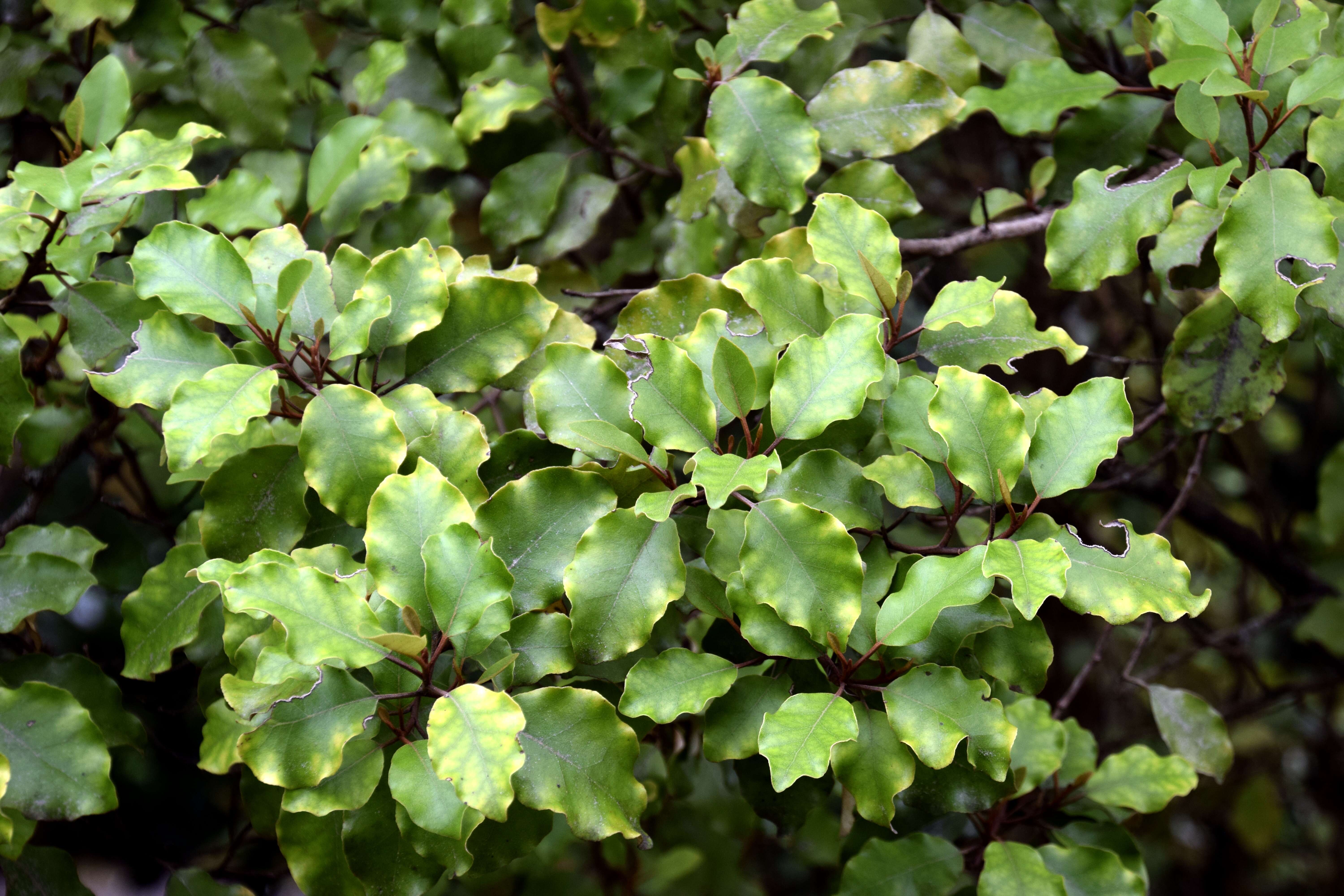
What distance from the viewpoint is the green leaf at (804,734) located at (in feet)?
2.51

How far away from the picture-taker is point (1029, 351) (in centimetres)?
98

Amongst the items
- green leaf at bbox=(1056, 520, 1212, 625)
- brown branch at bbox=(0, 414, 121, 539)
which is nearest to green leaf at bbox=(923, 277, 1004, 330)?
green leaf at bbox=(1056, 520, 1212, 625)

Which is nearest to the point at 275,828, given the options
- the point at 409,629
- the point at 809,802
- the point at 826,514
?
the point at 409,629

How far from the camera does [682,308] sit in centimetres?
104

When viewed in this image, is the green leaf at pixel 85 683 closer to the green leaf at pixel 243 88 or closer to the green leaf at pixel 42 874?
the green leaf at pixel 42 874

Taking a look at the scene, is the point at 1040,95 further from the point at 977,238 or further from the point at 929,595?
the point at 929,595

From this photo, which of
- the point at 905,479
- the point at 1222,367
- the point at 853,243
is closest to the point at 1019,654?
the point at 905,479

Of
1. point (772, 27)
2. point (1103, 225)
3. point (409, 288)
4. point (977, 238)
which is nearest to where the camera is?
point (409, 288)

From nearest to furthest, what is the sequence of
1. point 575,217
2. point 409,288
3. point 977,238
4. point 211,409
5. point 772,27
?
point 211,409 < point 409,288 < point 772,27 < point 977,238 < point 575,217

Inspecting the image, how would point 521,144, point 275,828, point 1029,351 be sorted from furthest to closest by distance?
point 521,144
point 275,828
point 1029,351

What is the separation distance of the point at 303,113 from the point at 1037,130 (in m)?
1.12

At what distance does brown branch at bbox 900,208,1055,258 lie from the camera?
50.4 inches

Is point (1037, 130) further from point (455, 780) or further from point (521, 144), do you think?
point (455, 780)

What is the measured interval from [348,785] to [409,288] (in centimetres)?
47
